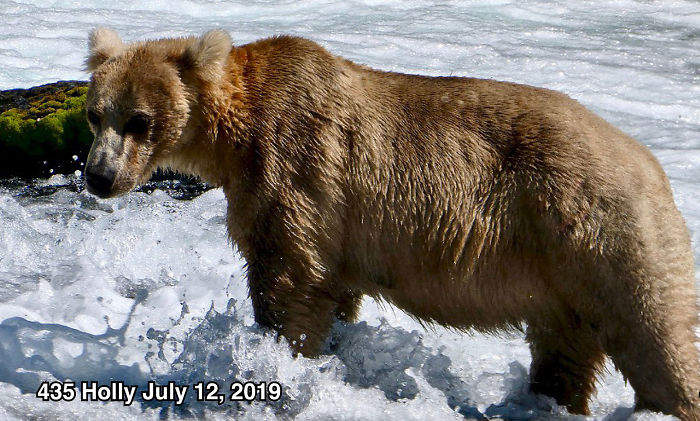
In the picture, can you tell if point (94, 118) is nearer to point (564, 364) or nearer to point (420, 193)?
point (420, 193)

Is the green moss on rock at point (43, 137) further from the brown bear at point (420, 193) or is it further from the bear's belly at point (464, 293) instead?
the bear's belly at point (464, 293)

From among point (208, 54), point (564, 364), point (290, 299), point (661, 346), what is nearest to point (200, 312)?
point (290, 299)

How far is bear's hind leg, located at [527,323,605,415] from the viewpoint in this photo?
4.12 metres

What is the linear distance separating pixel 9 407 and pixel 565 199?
2.76 metres

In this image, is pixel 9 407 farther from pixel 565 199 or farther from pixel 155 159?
pixel 565 199

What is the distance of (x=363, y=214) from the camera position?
404cm

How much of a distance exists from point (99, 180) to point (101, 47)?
0.77m

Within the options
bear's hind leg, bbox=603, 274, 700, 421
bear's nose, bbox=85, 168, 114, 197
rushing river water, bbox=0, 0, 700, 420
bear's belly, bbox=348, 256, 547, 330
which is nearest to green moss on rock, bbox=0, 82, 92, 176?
rushing river water, bbox=0, 0, 700, 420

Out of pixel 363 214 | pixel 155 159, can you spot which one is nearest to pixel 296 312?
pixel 363 214

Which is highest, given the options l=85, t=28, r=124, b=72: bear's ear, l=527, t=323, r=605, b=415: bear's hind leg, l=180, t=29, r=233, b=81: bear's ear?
l=180, t=29, r=233, b=81: bear's ear

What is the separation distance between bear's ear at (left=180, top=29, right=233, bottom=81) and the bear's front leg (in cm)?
92

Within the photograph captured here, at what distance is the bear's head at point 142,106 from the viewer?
12.7 ft

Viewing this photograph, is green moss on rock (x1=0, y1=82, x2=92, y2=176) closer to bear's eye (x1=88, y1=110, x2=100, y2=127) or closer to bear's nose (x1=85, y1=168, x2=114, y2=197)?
bear's eye (x1=88, y1=110, x2=100, y2=127)

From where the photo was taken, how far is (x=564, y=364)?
14.1ft
